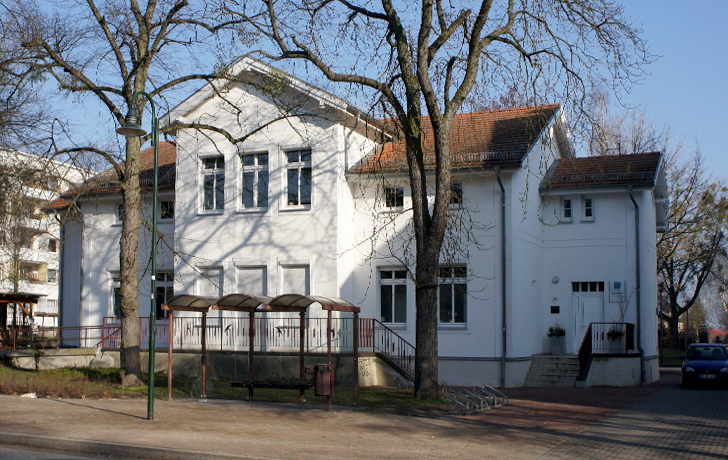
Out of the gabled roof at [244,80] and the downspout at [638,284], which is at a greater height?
the gabled roof at [244,80]

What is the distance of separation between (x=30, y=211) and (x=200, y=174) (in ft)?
17.1

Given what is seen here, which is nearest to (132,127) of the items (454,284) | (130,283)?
(130,283)

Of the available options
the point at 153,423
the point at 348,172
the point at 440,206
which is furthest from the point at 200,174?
the point at 153,423

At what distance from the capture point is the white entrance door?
81.4ft

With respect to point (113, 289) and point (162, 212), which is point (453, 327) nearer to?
point (162, 212)

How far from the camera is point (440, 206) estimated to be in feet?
52.3

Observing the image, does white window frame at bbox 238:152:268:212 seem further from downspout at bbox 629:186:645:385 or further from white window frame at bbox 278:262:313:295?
downspout at bbox 629:186:645:385

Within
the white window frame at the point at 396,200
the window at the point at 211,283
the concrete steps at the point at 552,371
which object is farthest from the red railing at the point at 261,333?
the concrete steps at the point at 552,371

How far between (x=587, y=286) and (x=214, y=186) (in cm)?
1283

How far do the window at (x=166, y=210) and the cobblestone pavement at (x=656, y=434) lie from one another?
16471 mm

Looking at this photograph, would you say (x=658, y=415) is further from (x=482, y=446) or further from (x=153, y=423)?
(x=153, y=423)

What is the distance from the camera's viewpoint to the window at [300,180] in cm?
2305

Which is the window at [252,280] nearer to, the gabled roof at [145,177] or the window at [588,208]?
the gabled roof at [145,177]

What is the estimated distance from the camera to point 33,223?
139 ft
